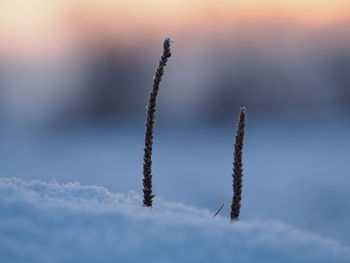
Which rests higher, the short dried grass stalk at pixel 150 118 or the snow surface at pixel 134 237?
the short dried grass stalk at pixel 150 118

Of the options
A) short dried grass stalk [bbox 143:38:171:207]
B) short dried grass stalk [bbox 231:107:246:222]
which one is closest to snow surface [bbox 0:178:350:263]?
short dried grass stalk [bbox 231:107:246:222]

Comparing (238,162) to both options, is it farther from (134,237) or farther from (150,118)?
(134,237)

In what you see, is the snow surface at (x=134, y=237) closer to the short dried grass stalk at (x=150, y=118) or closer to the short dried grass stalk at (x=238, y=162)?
the short dried grass stalk at (x=238, y=162)

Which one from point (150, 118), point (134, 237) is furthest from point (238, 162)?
point (134, 237)

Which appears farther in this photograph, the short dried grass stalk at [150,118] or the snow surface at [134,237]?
the short dried grass stalk at [150,118]

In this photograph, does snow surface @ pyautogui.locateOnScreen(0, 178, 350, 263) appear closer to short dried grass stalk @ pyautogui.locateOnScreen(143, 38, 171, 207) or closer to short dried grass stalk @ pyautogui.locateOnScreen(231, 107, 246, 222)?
short dried grass stalk @ pyautogui.locateOnScreen(231, 107, 246, 222)

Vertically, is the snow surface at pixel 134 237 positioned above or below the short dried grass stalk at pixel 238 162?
below

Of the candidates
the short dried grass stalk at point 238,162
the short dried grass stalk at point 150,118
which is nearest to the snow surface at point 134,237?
the short dried grass stalk at point 238,162

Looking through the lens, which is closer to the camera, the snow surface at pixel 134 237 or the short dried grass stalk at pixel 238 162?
the snow surface at pixel 134 237
